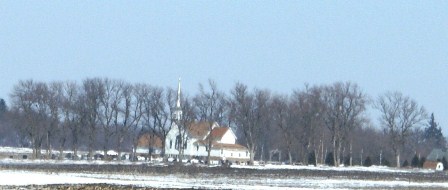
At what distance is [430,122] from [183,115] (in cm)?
8975

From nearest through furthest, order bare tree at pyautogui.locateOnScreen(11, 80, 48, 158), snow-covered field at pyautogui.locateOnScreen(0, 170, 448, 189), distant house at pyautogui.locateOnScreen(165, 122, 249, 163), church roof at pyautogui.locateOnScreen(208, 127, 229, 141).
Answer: snow-covered field at pyautogui.locateOnScreen(0, 170, 448, 189) < bare tree at pyautogui.locateOnScreen(11, 80, 48, 158) < distant house at pyautogui.locateOnScreen(165, 122, 249, 163) < church roof at pyautogui.locateOnScreen(208, 127, 229, 141)

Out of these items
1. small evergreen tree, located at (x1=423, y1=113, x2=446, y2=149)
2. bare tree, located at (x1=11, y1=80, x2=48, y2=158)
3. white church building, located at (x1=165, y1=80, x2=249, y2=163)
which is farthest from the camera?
small evergreen tree, located at (x1=423, y1=113, x2=446, y2=149)

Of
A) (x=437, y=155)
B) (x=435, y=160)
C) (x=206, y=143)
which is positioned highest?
(x=206, y=143)

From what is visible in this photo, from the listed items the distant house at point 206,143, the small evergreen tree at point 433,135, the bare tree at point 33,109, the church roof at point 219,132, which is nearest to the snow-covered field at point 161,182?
the bare tree at point 33,109

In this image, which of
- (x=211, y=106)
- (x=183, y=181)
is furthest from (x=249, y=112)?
(x=183, y=181)

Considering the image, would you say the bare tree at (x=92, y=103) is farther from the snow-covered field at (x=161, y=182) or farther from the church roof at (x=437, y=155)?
the snow-covered field at (x=161, y=182)

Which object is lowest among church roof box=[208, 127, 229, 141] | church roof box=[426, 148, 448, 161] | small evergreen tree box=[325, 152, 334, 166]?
small evergreen tree box=[325, 152, 334, 166]

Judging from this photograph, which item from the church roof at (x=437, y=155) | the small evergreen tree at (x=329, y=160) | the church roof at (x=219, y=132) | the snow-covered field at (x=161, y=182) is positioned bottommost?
the snow-covered field at (x=161, y=182)

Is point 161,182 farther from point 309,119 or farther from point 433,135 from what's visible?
point 433,135

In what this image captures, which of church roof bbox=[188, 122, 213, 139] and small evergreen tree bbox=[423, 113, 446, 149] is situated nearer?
church roof bbox=[188, 122, 213, 139]

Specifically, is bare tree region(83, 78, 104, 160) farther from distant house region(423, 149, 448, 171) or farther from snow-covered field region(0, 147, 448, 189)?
snow-covered field region(0, 147, 448, 189)

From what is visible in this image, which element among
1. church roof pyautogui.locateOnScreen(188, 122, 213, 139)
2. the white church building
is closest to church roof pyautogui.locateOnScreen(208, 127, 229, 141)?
the white church building

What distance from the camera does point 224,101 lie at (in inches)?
5089

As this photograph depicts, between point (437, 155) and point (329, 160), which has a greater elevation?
point (437, 155)
